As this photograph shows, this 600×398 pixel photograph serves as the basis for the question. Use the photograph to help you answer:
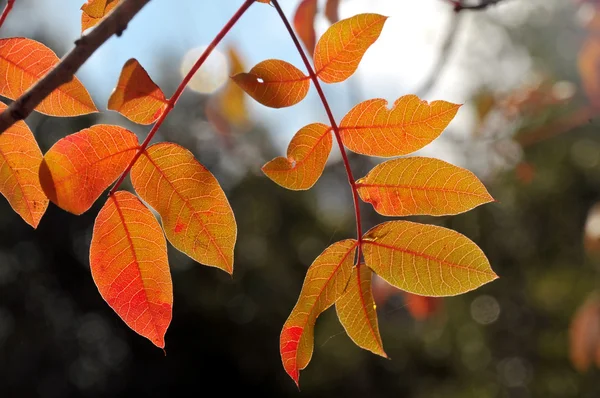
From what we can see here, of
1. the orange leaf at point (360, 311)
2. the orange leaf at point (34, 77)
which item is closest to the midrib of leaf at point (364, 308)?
the orange leaf at point (360, 311)

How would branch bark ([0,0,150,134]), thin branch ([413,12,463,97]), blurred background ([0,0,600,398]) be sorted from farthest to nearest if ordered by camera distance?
1. blurred background ([0,0,600,398])
2. thin branch ([413,12,463,97])
3. branch bark ([0,0,150,134])

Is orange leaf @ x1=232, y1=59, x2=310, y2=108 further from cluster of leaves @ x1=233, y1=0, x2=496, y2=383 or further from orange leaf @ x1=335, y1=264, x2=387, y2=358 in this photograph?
orange leaf @ x1=335, y1=264, x2=387, y2=358

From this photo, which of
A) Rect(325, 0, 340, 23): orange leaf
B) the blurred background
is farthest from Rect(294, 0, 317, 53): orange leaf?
the blurred background

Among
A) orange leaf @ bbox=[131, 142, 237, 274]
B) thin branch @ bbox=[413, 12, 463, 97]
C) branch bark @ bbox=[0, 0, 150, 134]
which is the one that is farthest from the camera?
thin branch @ bbox=[413, 12, 463, 97]

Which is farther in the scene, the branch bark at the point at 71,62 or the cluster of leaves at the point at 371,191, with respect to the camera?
the cluster of leaves at the point at 371,191

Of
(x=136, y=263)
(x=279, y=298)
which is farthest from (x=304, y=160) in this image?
(x=279, y=298)

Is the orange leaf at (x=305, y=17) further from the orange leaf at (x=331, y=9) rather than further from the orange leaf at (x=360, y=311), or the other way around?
the orange leaf at (x=360, y=311)
